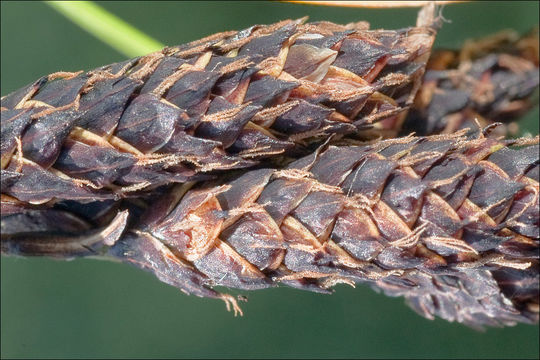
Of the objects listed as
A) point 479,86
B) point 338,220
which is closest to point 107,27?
point 338,220

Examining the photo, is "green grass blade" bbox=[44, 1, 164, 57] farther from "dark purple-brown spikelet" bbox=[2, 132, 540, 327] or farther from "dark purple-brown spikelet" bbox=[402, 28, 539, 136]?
"dark purple-brown spikelet" bbox=[402, 28, 539, 136]

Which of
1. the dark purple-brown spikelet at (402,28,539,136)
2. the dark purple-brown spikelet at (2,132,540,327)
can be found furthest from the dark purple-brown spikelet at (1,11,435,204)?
the dark purple-brown spikelet at (402,28,539,136)

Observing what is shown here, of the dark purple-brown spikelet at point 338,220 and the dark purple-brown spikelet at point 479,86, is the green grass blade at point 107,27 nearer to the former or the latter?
the dark purple-brown spikelet at point 338,220

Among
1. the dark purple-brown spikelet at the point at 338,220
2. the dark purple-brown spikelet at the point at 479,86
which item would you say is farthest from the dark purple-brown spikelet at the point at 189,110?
the dark purple-brown spikelet at the point at 479,86

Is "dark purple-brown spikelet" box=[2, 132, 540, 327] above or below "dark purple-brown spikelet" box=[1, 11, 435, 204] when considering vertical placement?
below

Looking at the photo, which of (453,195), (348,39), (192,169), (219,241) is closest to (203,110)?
(192,169)

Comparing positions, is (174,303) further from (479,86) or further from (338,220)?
(479,86)
